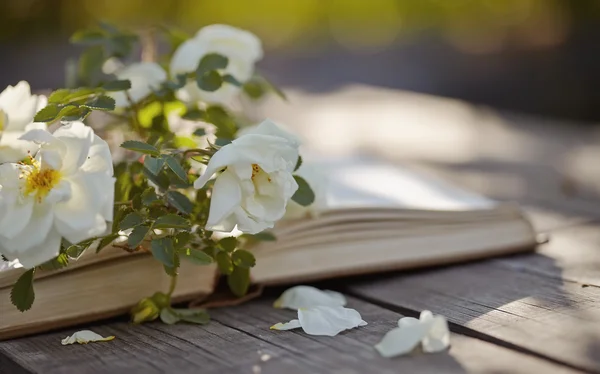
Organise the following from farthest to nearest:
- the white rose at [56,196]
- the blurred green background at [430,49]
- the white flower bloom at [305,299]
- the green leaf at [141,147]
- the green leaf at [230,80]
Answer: the blurred green background at [430,49] → the green leaf at [230,80] → the white flower bloom at [305,299] → the green leaf at [141,147] → the white rose at [56,196]

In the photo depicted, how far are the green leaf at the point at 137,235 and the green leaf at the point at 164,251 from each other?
1 cm

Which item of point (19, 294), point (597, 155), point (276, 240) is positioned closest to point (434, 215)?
point (276, 240)

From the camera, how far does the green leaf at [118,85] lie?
3.06 feet

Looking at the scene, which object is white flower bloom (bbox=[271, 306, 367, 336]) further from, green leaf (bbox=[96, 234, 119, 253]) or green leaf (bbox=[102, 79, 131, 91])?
green leaf (bbox=[102, 79, 131, 91])

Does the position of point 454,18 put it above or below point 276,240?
above

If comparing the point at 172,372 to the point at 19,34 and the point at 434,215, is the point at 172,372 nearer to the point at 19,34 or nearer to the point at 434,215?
A: the point at 434,215

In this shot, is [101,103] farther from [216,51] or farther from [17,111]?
[216,51]

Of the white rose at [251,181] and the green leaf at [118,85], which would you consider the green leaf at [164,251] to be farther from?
the green leaf at [118,85]

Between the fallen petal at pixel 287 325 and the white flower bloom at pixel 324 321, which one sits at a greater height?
the white flower bloom at pixel 324 321

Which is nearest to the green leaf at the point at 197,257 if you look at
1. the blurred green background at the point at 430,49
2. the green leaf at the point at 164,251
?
the green leaf at the point at 164,251

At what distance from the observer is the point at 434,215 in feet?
3.68

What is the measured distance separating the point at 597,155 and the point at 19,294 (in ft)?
5.38

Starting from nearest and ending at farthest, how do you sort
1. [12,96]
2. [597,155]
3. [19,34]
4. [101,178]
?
[101,178] < [12,96] < [597,155] < [19,34]

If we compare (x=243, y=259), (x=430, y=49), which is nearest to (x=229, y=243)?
(x=243, y=259)
